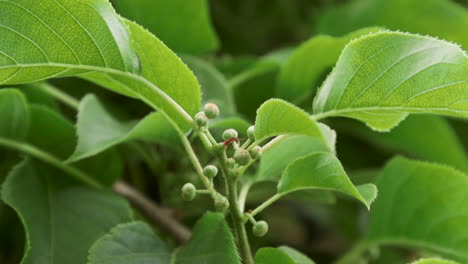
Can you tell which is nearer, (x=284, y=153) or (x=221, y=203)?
(x=221, y=203)

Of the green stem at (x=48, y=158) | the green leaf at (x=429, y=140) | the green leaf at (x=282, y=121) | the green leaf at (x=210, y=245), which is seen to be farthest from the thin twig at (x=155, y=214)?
the green leaf at (x=429, y=140)

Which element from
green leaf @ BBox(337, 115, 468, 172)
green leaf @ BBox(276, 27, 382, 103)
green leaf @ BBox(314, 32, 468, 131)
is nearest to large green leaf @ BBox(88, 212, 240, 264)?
green leaf @ BBox(314, 32, 468, 131)

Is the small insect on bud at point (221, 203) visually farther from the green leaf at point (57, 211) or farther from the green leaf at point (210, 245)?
the green leaf at point (57, 211)

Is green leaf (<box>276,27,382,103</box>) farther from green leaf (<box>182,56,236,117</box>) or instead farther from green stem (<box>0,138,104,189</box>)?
green stem (<box>0,138,104,189</box>)

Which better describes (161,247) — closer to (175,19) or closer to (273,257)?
(273,257)

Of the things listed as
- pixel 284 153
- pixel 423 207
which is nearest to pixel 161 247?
pixel 284 153

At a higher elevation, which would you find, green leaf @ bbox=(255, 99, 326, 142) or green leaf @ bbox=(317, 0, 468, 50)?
green leaf @ bbox=(317, 0, 468, 50)
